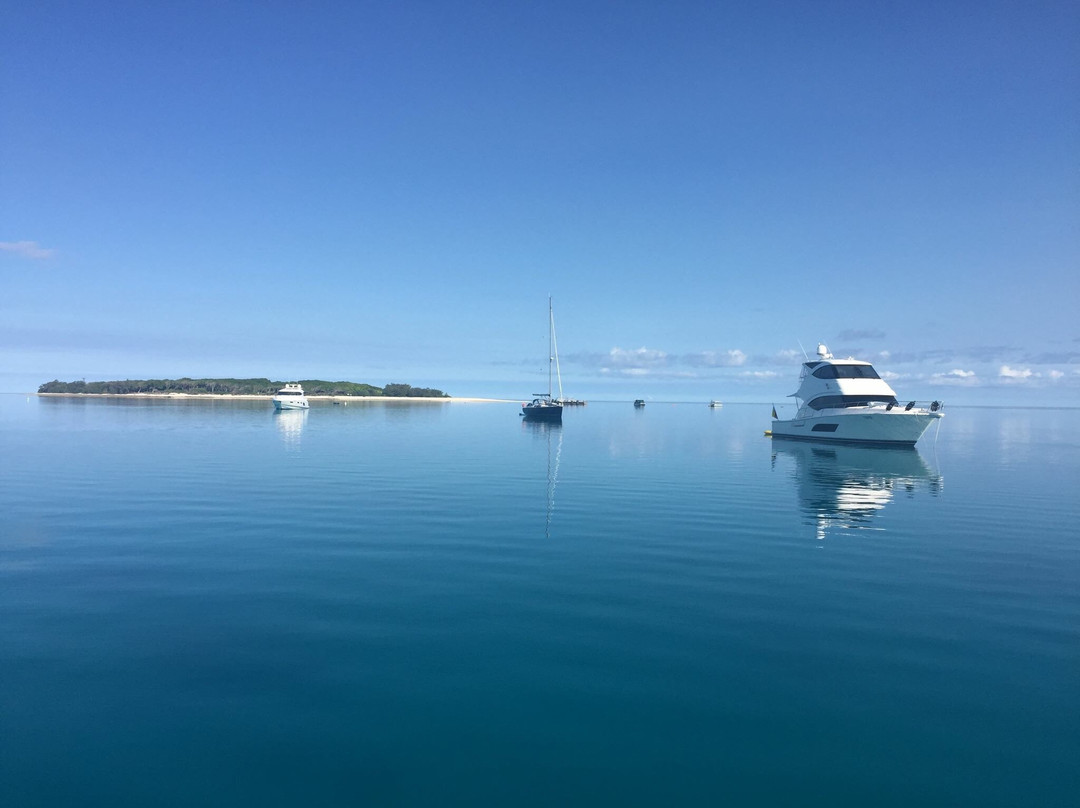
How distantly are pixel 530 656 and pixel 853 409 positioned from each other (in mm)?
52998

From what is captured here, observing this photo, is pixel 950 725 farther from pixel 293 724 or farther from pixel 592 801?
pixel 293 724

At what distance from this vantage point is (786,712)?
320 inches

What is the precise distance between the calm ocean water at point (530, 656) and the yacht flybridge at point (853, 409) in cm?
3195

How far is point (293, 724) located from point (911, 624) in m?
11.1

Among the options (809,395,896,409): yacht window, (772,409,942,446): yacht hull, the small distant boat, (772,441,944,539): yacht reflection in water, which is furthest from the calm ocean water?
the small distant boat

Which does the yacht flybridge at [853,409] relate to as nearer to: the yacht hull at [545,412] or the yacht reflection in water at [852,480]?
the yacht reflection in water at [852,480]

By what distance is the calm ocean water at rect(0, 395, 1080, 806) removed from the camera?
22.2 ft

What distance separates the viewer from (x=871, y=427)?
53750 mm

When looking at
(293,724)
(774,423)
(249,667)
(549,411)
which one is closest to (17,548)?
(249,667)

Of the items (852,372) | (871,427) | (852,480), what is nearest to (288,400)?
(852,372)

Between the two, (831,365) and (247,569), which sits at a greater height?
(831,365)

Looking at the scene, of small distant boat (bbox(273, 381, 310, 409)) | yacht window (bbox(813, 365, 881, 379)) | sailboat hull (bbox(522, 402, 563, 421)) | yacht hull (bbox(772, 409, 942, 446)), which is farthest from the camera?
small distant boat (bbox(273, 381, 310, 409))

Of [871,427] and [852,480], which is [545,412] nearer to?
[871,427]

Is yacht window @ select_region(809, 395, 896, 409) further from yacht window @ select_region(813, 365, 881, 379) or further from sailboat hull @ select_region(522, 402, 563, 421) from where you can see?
sailboat hull @ select_region(522, 402, 563, 421)
